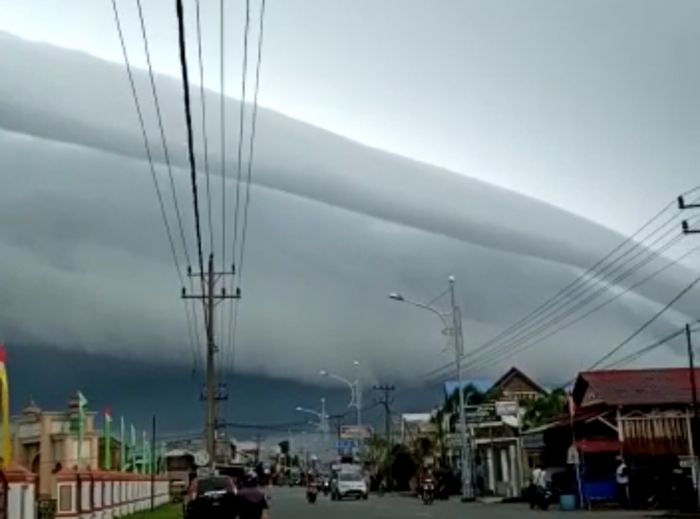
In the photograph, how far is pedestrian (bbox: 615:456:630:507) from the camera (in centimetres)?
4509

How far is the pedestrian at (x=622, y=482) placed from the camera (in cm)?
4509

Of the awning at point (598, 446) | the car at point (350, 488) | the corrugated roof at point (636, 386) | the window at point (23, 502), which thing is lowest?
the window at point (23, 502)

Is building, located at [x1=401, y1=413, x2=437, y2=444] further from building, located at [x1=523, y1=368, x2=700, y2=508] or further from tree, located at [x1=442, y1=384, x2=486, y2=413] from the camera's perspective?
building, located at [x1=523, y1=368, x2=700, y2=508]

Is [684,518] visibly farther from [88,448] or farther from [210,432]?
[88,448]

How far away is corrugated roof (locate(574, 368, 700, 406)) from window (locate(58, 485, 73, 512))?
24.2 m

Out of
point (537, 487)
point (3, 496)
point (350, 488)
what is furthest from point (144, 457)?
point (3, 496)

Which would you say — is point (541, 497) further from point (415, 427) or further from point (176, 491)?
point (415, 427)

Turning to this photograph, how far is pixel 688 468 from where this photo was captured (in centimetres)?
4291

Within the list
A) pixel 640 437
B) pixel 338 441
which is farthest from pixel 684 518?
pixel 338 441

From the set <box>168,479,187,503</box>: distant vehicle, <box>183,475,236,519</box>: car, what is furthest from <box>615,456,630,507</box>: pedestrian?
<box>168,479,187,503</box>: distant vehicle

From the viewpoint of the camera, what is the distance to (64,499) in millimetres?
33562

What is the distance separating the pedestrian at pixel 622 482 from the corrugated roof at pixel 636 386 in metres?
2.91

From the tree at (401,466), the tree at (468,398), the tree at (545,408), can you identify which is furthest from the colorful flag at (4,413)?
the tree at (401,466)

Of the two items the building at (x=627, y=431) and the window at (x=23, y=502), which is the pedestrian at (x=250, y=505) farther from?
the building at (x=627, y=431)
